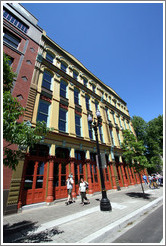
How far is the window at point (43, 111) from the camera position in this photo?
10.4m

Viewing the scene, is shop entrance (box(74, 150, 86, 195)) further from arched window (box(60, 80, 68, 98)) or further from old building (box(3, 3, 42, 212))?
arched window (box(60, 80, 68, 98))

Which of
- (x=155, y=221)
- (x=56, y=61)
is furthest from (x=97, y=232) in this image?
(x=56, y=61)

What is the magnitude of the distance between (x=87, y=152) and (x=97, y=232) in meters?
8.81

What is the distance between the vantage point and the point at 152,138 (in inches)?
1235

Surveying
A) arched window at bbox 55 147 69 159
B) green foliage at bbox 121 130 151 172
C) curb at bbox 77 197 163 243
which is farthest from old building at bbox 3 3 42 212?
green foliage at bbox 121 130 151 172

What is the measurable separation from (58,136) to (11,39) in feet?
35.4

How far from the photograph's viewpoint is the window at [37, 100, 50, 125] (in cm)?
1039

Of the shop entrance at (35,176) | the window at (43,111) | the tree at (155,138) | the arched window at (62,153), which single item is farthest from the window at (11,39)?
the tree at (155,138)

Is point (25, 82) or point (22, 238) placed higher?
point (25, 82)

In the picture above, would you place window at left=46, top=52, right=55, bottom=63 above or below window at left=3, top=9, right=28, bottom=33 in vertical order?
below

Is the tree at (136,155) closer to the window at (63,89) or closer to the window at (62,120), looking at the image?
the window at (62,120)

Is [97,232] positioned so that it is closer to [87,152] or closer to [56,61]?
[87,152]

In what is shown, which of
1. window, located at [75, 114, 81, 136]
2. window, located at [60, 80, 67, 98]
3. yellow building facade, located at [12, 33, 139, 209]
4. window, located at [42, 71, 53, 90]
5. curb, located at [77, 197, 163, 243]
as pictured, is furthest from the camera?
window, located at [60, 80, 67, 98]

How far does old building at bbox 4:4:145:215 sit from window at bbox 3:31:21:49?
84 centimetres
